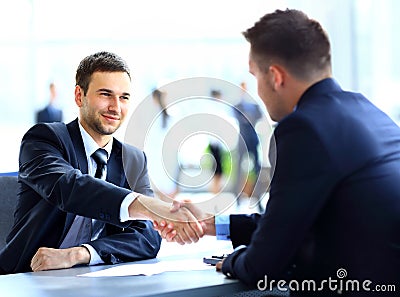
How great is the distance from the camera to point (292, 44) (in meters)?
1.85

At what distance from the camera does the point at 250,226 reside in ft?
7.18

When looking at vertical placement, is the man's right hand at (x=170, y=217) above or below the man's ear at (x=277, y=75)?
below

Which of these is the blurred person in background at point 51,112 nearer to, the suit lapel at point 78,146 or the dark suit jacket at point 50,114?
the dark suit jacket at point 50,114

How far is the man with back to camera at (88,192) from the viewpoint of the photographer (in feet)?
7.61

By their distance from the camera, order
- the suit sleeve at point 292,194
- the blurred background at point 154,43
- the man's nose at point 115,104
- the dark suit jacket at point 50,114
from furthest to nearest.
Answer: the blurred background at point 154,43 → the dark suit jacket at point 50,114 → the man's nose at point 115,104 → the suit sleeve at point 292,194

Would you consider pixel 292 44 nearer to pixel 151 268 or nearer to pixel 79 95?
pixel 151 268

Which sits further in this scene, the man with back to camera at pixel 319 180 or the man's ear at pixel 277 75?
the man's ear at pixel 277 75

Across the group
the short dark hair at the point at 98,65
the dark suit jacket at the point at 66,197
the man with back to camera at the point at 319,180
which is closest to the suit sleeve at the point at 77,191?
the dark suit jacket at the point at 66,197

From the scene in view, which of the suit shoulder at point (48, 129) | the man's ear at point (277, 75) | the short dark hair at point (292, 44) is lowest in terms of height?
the suit shoulder at point (48, 129)

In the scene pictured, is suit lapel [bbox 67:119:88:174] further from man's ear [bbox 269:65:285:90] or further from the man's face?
man's ear [bbox 269:65:285:90]

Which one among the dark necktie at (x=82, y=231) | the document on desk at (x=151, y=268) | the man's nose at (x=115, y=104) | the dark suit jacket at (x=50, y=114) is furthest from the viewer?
the dark suit jacket at (x=50, y=114)

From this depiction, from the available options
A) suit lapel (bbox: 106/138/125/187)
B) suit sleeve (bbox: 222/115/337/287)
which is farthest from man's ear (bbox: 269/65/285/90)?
suit lapel (bbox: 106/138/125/187)

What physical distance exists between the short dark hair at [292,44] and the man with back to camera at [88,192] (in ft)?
2.27

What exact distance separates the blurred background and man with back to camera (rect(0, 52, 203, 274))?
7186 millimetres
